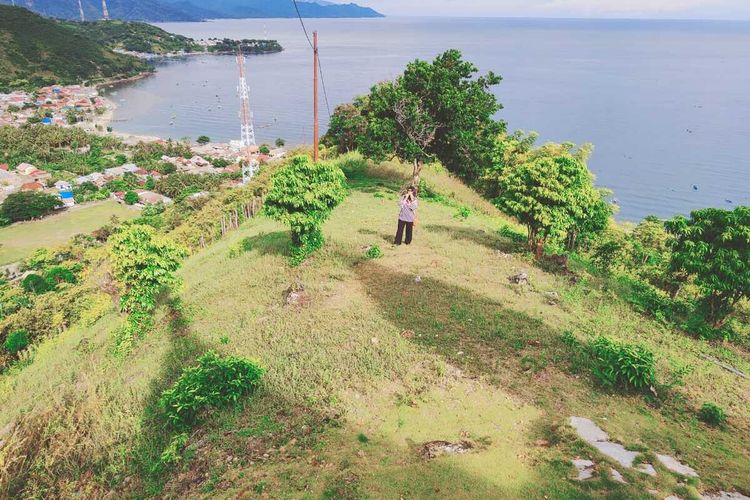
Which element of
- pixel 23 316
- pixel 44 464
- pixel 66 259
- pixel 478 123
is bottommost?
pixel 66 259

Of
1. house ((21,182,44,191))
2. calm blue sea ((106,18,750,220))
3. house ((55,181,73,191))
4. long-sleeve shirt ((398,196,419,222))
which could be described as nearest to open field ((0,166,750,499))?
long-sleeve shirt ((398,196,419,222))

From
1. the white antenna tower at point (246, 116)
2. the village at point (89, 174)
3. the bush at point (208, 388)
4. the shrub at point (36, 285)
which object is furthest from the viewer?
the village at point (89, 174)

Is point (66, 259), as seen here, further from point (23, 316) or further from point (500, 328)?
point (500, 328)

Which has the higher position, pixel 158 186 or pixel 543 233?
pixel 543 233

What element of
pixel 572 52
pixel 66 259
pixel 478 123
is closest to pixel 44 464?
pixel 478 123

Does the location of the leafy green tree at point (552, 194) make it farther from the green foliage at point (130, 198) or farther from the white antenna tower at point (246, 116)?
the green foliage at point (130, 198)

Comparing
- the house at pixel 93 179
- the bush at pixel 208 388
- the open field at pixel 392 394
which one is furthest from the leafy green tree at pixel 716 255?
the house at pixel 93 179
